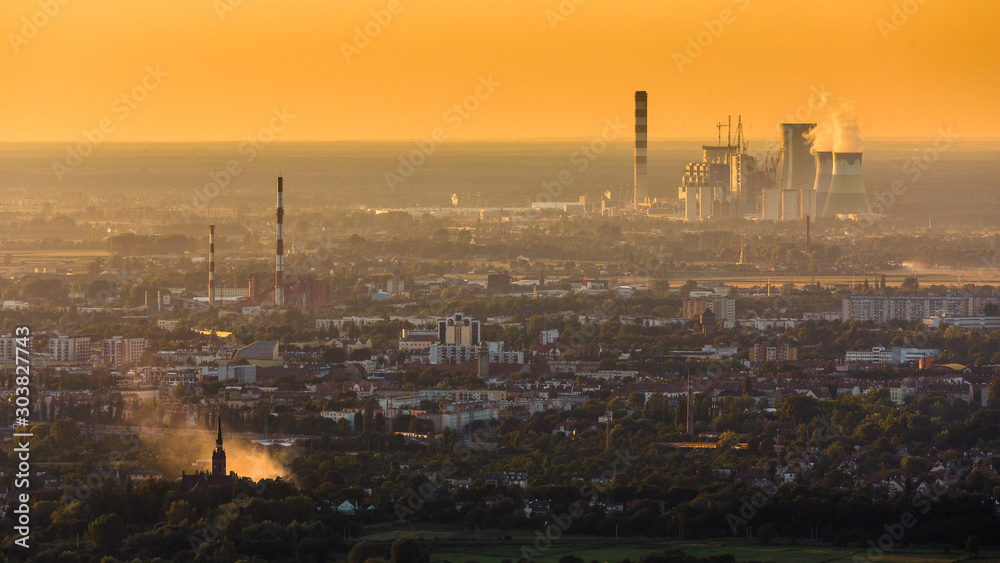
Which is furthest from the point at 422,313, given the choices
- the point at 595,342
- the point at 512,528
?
the point at 512,528

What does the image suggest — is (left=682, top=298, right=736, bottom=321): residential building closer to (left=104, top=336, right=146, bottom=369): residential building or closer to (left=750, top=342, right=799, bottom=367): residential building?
(left=750, top=342, right=799, bottom=367): residential building

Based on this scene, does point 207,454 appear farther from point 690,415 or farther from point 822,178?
point 822,178

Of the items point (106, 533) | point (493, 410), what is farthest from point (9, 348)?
point (106, 533)

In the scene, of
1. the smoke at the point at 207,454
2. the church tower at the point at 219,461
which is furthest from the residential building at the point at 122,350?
the church tower at the point at 219,461

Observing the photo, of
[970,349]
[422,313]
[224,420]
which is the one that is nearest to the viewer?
[224,420]

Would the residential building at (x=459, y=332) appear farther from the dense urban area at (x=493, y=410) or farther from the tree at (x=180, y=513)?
the tree at (x=180, y=513)

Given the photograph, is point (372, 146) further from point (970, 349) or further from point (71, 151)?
point (970, 349)
